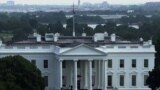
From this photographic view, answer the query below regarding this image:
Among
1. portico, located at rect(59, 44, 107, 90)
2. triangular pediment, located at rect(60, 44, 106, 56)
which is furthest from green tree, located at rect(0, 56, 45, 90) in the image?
portico, located at rect(59, 44, 107, 90)

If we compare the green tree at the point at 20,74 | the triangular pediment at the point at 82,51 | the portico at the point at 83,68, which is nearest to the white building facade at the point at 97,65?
the portico at the point at 83,68

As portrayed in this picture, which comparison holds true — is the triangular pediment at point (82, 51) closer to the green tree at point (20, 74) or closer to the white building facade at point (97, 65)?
the white building facade at point (97, 65)

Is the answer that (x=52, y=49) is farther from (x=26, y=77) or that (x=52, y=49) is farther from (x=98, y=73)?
(x=26, y=77)

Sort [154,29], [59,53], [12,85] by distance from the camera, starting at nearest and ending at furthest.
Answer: [12,85]
[59,53]
[154,29]

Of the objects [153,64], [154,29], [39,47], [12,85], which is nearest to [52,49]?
[39,47]

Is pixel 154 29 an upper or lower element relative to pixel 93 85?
lower

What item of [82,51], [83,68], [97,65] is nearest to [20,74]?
[82,51]

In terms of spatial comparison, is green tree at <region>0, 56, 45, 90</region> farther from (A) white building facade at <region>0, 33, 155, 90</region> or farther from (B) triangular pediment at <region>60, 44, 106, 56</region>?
(A) white building facade at <region>0, 33, 155, 90</region>

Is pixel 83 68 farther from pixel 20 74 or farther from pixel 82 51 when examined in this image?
pixel 20 74
